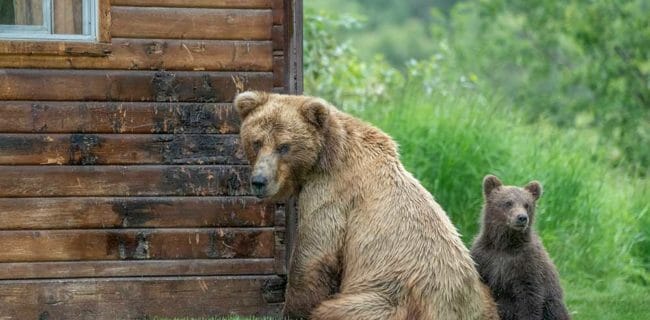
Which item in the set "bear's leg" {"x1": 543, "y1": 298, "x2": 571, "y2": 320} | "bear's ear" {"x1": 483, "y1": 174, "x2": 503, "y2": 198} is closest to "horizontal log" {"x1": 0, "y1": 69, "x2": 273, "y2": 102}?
"bear's ear" {"x1": 483, "y1": 174, "x2": 503, "y2": 198}

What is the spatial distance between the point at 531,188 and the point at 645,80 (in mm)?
10624

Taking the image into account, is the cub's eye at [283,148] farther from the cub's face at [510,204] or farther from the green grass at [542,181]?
the green grass at [542,181]

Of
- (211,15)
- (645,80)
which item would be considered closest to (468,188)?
(211,15)

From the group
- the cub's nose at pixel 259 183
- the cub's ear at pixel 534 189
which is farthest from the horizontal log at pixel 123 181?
Answer: the cub's ear at pixel 534 189

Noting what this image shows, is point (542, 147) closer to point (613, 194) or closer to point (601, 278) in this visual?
point (613, 194)

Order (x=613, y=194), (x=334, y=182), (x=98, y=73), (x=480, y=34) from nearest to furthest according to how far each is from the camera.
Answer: (x=334, y=182)
(x=98, y=73)
(x=613, y=194)
(x=480, y=34)

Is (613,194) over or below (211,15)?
below

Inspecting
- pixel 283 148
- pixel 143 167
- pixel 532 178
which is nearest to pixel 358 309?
pixel 283 148

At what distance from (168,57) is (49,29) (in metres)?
0.79

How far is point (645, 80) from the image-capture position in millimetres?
18062

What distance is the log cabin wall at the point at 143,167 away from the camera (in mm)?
7848

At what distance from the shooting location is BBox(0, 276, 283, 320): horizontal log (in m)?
7.89

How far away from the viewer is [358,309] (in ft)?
22.8

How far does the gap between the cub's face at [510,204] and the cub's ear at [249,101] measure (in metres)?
1.71
